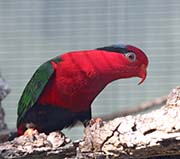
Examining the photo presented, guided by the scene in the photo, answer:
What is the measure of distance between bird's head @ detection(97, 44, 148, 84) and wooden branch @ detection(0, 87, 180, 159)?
10.9 inches

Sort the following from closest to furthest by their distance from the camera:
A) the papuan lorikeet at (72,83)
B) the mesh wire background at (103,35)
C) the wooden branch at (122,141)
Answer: the wooden branch at (122,141)
the papuan lorikeet at (72,83)
the mesh wire background at (103,35)

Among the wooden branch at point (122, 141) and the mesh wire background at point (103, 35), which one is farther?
the mesh wire background at point (103, 35)

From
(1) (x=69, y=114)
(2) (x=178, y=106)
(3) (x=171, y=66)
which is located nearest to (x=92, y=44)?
(3) (x=171, y=66)

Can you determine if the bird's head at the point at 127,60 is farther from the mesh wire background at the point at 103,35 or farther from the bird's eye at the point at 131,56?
the mesh wire background at the point at 103,35

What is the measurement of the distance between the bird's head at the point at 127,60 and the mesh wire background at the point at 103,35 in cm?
47

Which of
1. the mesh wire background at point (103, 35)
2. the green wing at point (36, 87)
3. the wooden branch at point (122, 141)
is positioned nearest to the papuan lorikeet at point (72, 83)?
the green wing at point (36, 87)

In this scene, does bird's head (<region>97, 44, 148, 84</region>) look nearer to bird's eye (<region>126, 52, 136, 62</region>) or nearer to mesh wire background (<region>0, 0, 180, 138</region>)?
bird's eye (<region>126, 52, 136, 62</region>)

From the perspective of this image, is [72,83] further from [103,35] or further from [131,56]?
[103,35]

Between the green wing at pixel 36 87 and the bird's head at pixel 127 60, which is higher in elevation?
the bird's head at pixel 127 60

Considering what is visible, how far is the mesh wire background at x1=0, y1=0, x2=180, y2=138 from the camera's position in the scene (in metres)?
1.67

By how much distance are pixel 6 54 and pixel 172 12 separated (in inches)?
23.5

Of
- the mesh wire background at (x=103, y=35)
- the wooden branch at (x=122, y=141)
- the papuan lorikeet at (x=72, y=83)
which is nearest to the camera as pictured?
the wooden branch at (x=122, y=141)

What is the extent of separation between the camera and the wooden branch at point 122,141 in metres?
0.79

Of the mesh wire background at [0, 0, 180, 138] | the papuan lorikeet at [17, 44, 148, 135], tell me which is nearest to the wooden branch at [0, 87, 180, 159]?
the papuan lorikeet at [17, 44, 148, 135]
